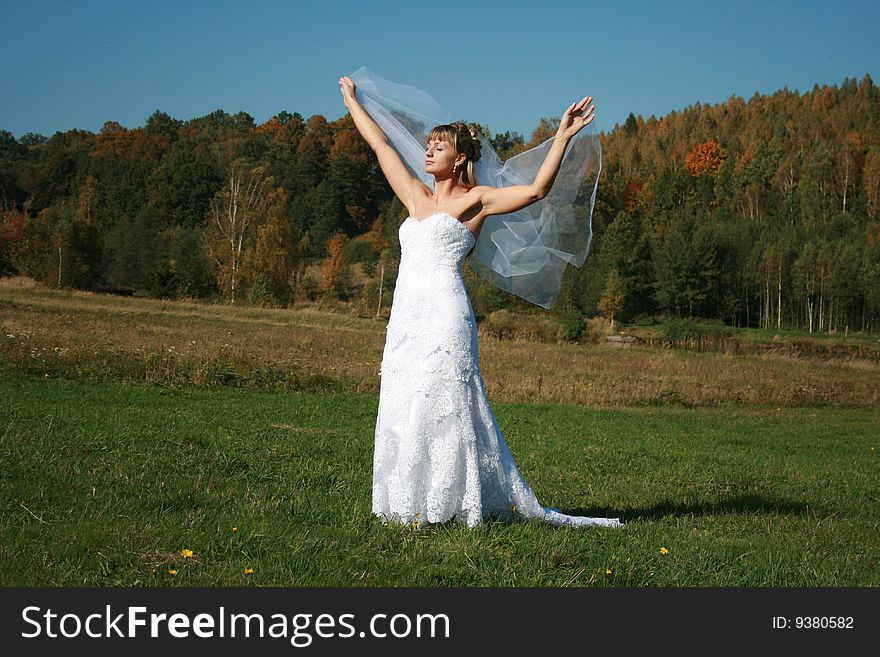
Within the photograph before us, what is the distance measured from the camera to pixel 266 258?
63.6 meters

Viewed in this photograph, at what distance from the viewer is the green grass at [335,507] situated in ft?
16.9

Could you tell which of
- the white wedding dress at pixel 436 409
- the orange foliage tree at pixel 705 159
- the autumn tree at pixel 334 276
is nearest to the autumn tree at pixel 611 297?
the autumn tree at pixel 334 276

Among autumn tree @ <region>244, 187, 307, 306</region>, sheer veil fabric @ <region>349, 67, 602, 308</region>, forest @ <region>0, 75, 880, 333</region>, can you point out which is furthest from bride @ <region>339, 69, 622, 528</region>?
autumn tree @ <region>244, 187, 307, 306</region>

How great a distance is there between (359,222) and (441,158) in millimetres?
105572

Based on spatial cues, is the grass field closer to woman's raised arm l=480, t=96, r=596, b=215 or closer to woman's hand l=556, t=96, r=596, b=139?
woman's raised arm l=480, t=96, r=596, b=215

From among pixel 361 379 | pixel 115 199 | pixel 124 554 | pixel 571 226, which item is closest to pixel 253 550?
pixel 124 554

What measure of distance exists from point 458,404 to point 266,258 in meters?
59.0

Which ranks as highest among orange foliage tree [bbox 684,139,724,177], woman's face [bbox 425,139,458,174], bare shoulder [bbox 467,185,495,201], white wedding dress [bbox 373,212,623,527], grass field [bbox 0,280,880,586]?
orange foliage tree [bbox 684,139,724,177]

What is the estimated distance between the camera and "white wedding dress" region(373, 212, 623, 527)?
638 centimetres

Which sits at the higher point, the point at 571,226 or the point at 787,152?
the point at 787,152

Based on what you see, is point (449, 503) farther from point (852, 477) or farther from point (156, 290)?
point (156, 290)

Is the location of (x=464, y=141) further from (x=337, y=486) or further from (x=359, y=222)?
(x=359, y=222)

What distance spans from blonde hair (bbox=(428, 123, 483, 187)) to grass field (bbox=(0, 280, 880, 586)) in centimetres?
277

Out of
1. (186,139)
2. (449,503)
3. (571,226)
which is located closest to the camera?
(449,503)
